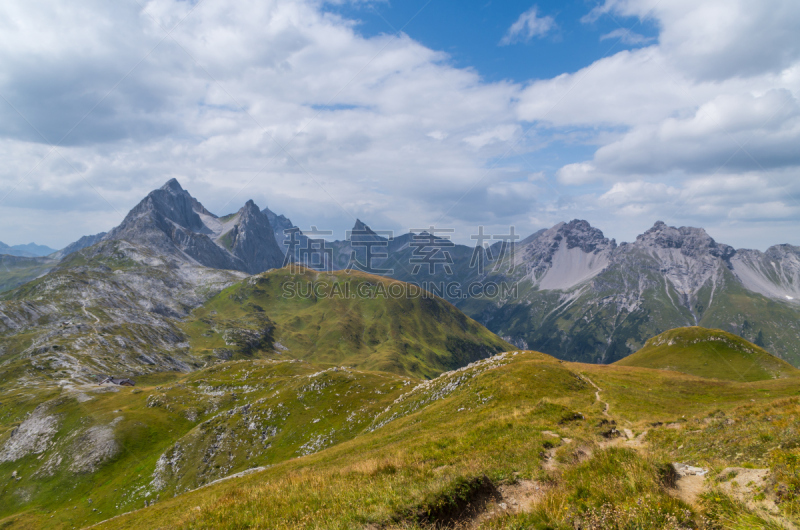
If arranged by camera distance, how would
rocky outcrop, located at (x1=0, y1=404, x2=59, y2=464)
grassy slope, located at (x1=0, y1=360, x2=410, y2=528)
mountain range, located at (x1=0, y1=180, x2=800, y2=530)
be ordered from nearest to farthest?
mountain range, located at (x1=0, y1=180, x2=800, y2=530) → grassy slope, located at (x1=0, y1=360, x2=410, y2=528) → rocky outcrop, located at (x1=0, y1=404, x2=59, y2=464)

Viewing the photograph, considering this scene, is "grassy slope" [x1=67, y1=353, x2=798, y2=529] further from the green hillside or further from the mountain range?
the green hillside

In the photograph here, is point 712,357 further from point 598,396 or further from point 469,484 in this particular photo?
point 469,484

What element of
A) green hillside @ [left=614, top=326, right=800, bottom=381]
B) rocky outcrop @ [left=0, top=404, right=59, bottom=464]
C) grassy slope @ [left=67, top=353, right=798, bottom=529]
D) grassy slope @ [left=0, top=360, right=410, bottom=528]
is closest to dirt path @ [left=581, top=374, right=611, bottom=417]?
grassy slope @ [left=67, top=353, right=798, bottom=529]

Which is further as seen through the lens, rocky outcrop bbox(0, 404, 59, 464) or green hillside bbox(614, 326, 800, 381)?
green hillside bbox(614, 326, 800, 381)

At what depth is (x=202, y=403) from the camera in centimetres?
8794

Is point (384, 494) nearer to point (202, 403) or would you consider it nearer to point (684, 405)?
point (684, 405)

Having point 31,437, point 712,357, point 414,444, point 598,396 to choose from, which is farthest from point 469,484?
point 712,357

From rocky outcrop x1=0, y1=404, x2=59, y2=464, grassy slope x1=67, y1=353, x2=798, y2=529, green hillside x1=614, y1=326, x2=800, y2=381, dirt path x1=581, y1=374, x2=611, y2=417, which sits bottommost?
rocky outcrop x1=0, y1=404, x2=59, y2=464

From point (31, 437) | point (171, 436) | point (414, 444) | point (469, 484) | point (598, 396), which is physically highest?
point (469, 484)

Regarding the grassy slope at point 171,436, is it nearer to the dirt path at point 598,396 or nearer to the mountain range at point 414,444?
the mountain range at point 414,444

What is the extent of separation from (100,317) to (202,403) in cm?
17024

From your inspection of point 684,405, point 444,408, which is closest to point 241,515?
point 444,408

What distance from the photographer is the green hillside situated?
8750 cm

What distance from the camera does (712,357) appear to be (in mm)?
98000
